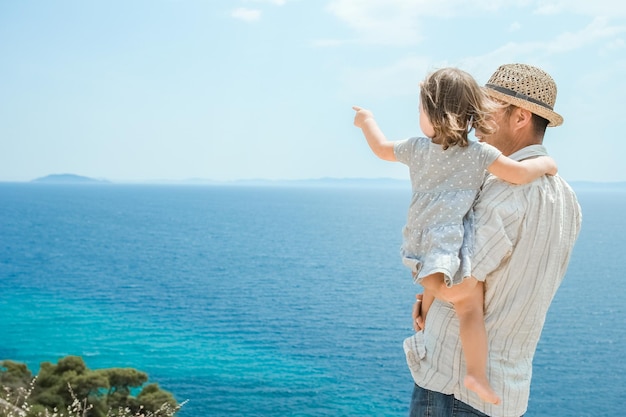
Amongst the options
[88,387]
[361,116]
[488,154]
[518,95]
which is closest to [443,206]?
[488,154]

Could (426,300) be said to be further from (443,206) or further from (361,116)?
(361,116)

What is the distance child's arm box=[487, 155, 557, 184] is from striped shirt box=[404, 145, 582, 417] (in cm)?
3

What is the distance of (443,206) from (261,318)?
42.8 meters

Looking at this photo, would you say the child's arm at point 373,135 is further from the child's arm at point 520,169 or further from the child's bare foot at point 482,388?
the child's bare foot at point 482,388

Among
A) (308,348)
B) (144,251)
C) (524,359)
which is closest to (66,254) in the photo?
(144,251)

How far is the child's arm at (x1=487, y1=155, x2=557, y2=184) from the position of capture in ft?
5.75

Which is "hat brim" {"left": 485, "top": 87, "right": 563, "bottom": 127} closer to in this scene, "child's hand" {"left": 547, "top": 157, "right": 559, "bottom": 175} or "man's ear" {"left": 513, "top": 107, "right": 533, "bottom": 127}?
"man's ear" {"left": 513, "top": 107, "right": 533, "bottom": 127}

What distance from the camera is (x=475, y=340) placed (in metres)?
1.75

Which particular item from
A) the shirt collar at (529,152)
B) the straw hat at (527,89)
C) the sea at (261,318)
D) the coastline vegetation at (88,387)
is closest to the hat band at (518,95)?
the straw hat at (527,89)

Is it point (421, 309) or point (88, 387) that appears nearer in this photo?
point (421, 309)

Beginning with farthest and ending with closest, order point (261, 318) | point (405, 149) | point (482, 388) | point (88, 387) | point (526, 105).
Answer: point (261, 318) → point (88, 387) → point (405, 149) → point (526, 105) → point (482, 388)

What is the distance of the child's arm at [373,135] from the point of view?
2055mm

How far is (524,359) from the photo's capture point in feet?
6.14

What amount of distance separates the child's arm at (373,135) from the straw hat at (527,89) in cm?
36
